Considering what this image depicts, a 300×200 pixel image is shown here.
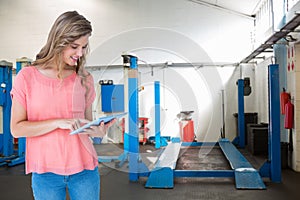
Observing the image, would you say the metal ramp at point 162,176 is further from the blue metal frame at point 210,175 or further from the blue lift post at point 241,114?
the blue lift post at point 241,114

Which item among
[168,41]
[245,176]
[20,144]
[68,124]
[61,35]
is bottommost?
[245,176]

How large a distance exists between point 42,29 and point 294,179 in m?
7.16

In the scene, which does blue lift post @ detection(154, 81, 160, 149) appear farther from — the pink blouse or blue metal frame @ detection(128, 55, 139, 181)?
the pink blouse

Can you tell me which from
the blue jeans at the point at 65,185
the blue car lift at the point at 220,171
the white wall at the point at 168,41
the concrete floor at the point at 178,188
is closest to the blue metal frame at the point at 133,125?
the blue car lift at the point at 220,171

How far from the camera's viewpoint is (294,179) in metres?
4.30

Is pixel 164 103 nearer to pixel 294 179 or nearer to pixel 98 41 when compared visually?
pixel 98 41

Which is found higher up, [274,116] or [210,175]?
[274,116]

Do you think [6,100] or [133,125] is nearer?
[133,125]

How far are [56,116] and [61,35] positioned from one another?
0.27 m

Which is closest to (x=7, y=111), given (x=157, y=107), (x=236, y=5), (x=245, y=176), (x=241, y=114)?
(x=157, y=107)

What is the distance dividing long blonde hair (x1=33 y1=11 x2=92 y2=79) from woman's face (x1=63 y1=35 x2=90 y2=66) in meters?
0.01

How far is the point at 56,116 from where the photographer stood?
1070 millimetres

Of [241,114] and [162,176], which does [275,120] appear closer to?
[162,176]

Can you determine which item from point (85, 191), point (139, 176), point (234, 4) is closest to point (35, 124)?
point (85, 191)
